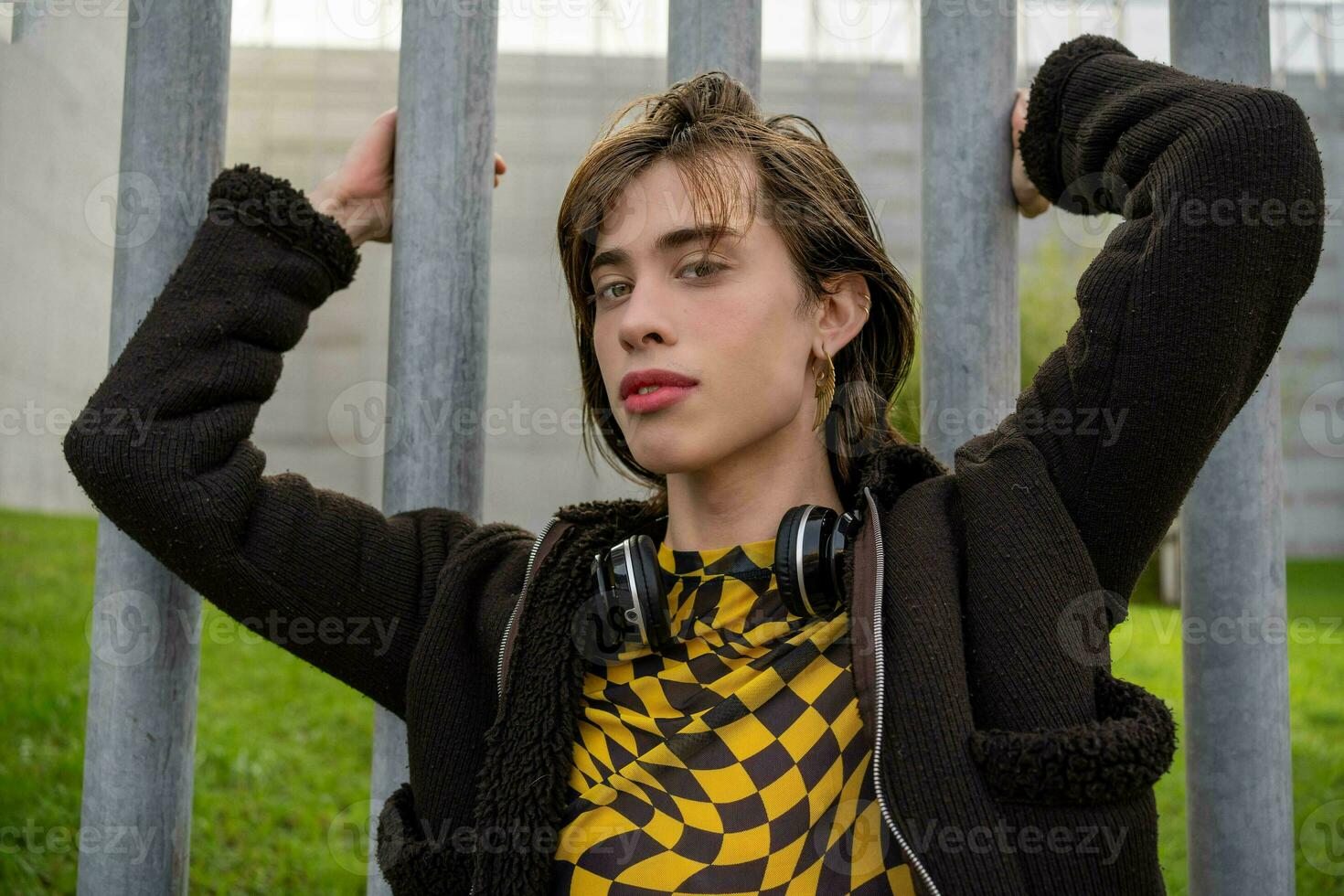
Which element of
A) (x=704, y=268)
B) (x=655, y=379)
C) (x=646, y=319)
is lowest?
(x=655, y=379)

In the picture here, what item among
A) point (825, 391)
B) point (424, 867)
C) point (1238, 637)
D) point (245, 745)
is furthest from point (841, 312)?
point (245, 745)

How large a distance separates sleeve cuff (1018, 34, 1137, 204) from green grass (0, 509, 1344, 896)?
8.45 feet

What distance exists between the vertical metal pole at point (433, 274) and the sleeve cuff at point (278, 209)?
5.8 inches

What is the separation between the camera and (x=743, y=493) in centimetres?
219

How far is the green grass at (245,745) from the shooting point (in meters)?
3.93

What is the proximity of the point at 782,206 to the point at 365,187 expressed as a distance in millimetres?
934

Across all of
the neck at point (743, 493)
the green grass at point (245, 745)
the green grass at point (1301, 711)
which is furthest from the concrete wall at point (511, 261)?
the neck at point (743, 493)

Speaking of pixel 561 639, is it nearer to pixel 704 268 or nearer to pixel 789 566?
pixel 789 566

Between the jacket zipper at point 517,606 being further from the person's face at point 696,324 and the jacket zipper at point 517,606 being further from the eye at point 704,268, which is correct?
the eye at point 704,268

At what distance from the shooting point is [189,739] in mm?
2316

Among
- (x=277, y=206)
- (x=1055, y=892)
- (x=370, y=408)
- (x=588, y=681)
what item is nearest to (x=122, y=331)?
(x=277, y=206)

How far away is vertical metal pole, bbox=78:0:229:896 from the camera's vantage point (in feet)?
7.37

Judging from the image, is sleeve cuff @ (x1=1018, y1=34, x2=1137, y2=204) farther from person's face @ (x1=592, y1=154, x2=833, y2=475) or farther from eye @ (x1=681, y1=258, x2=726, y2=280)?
eye @ (x1=681, y1=258, x2=726, y2=280)

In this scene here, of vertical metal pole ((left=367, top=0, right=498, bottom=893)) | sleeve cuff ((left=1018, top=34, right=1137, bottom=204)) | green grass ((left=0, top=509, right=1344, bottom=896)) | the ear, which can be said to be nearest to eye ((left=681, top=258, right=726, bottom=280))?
the ear
